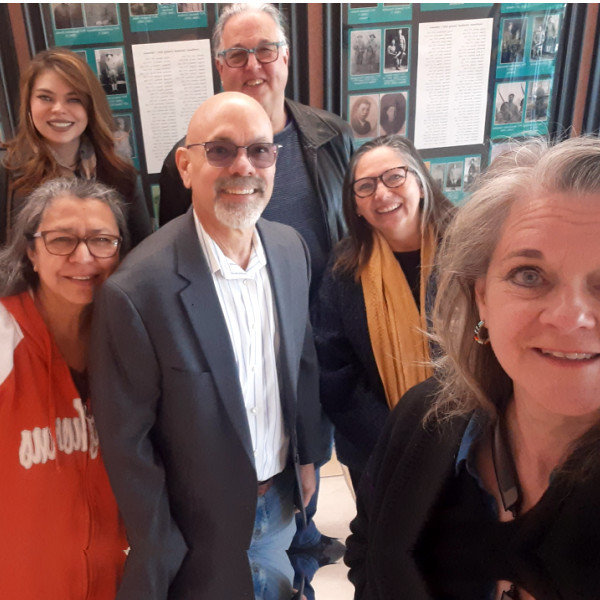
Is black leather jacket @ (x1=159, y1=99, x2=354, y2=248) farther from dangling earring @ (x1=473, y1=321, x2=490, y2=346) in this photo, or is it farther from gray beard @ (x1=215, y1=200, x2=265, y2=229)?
dangling earring @ (x1=473, y1=321, x2=490, y2=346)

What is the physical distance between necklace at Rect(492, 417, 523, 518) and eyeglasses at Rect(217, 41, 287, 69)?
5.53ft

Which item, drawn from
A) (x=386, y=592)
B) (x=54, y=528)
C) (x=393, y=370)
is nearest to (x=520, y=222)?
(x=386, y=592)

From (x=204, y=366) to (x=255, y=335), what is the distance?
214 millimetres

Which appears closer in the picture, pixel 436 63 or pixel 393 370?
pixel 393 370

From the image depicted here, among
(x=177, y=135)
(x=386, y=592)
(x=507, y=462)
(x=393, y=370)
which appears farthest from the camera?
(x=177, y=135)

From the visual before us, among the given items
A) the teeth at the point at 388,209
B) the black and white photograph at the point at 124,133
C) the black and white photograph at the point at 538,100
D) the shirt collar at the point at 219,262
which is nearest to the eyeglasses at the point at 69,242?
the shirt collar at the point at 219,262

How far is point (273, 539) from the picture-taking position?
1.91m

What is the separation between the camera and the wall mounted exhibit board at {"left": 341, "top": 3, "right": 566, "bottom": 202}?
2.52 metres

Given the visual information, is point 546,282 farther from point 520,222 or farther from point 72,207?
point 72,207

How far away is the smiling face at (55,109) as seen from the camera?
2.02 meters

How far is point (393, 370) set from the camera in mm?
1937

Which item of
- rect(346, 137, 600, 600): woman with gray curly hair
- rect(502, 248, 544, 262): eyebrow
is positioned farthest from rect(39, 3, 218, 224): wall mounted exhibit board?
rect(502, 248, 544, 262): eyebrow

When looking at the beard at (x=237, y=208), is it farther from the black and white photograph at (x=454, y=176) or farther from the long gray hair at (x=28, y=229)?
the black and white photograph at (x=454, y=176)

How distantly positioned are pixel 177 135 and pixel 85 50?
1.77 feet
